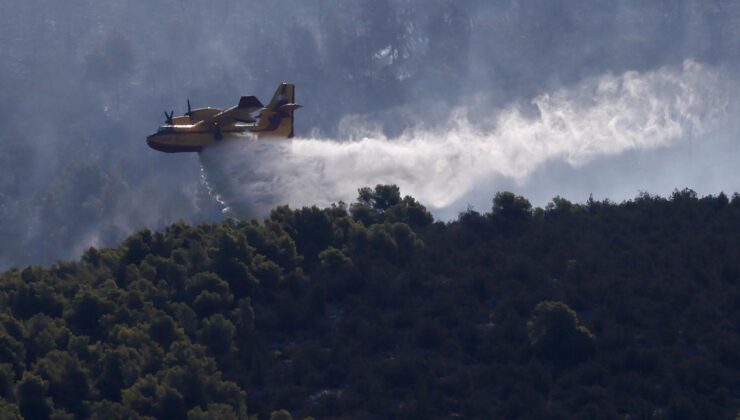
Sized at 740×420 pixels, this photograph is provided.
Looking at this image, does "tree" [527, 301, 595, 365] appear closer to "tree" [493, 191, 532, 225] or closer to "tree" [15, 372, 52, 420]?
"tree" [493, 191, 532, 225]

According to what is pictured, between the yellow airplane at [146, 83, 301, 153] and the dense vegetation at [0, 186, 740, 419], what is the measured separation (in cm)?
2564

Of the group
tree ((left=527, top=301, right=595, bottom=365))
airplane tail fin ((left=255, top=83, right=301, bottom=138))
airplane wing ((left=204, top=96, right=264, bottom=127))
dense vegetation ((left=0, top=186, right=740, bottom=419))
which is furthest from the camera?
airplane tail fin ((left=255, top=83, right=301, bottom=138))

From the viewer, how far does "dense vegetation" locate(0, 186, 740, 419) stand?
64.0 metres

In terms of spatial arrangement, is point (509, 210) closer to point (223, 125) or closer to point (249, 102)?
point (249, 102)

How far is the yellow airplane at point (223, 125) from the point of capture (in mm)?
114250

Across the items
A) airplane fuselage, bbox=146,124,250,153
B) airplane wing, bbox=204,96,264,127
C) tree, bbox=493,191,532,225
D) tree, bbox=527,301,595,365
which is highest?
airplane wing, bbox=204,96,264,127

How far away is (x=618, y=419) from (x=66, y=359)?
68.3ft

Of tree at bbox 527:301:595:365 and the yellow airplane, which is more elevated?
the yellow airplane

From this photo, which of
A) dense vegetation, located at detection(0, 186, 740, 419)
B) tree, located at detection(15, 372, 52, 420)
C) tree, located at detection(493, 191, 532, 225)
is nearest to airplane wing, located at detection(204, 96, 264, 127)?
dense vegetation, located at detection(0, 186, 740, 419)

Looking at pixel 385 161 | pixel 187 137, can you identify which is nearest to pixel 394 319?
pixel 187 137

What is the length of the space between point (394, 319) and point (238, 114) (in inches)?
1855

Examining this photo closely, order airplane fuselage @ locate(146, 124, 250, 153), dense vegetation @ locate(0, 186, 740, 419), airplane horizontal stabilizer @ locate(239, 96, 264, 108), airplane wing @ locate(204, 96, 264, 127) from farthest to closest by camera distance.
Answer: airplane wing @ locate(204, 96, 264, 127) < airplane horizontal stabilizer @ locate(239, 96, 264, 108) < airplane fuselage @ locate(146, 124, 250, 153) < dense vegetation @ locate(0, 186, 740, 419)

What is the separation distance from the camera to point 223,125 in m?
117

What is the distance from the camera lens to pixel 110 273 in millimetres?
81938
